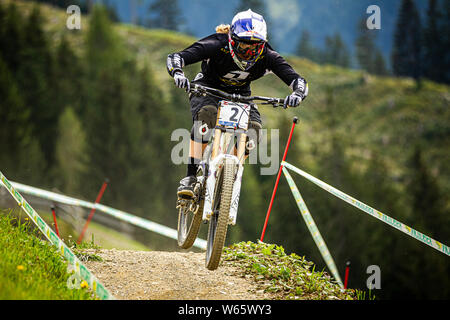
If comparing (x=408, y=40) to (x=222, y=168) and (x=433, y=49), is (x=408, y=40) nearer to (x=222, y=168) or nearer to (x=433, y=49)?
(x=433, y=49)

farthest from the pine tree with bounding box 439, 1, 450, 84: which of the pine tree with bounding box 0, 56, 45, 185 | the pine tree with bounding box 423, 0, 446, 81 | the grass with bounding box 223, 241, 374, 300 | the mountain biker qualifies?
the mountain biker

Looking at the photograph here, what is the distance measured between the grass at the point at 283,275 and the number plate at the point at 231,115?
201 centimetres

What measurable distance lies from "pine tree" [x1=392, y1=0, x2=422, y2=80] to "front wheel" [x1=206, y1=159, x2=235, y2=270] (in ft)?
341

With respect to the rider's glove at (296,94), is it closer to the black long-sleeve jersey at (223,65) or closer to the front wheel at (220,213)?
the black long-sleeve jersey at (223,65)

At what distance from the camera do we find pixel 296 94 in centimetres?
549

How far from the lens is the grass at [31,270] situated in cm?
387

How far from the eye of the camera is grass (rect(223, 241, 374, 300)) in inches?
207

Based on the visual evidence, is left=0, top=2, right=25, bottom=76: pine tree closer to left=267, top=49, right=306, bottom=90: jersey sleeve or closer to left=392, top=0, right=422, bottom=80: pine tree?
left=267, top=49, right=306, bottom=90: jersey sleeve

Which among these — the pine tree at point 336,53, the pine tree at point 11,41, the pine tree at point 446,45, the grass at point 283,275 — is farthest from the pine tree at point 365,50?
the grass at point 283,275

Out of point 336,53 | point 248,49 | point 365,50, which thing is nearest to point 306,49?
point 336,53

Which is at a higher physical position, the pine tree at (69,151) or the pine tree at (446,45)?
the pine tree at (446,45)

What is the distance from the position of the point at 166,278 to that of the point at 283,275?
4.97 ft
